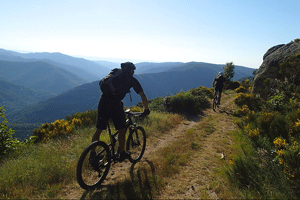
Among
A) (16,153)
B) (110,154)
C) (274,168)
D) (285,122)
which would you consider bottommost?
(16,153)

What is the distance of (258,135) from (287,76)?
675 cm

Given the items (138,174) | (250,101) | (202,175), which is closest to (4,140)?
(138,174)

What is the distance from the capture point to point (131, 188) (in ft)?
10.7

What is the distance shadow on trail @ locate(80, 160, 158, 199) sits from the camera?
Result: 310cm

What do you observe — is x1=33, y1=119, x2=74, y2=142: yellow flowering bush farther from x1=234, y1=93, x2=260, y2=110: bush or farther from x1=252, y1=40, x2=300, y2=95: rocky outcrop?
x1=252, y1=40, x2=300, y2=95: rocky outcrop

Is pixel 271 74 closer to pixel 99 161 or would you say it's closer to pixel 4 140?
pixel 99 161

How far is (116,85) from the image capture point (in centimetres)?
343

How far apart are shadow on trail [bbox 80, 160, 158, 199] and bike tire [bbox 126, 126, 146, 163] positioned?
0.79 meters

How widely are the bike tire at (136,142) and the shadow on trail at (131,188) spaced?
2.61 feet

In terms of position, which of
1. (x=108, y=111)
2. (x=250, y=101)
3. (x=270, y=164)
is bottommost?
(x=270, y=164)

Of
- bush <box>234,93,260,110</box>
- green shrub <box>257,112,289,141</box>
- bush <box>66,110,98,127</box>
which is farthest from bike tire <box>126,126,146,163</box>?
bush <box>234,93,260,110</box>

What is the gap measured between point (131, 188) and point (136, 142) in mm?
1645

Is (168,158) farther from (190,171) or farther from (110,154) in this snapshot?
(110,154)

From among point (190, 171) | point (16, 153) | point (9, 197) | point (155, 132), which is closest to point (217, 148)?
point (190, 171)
